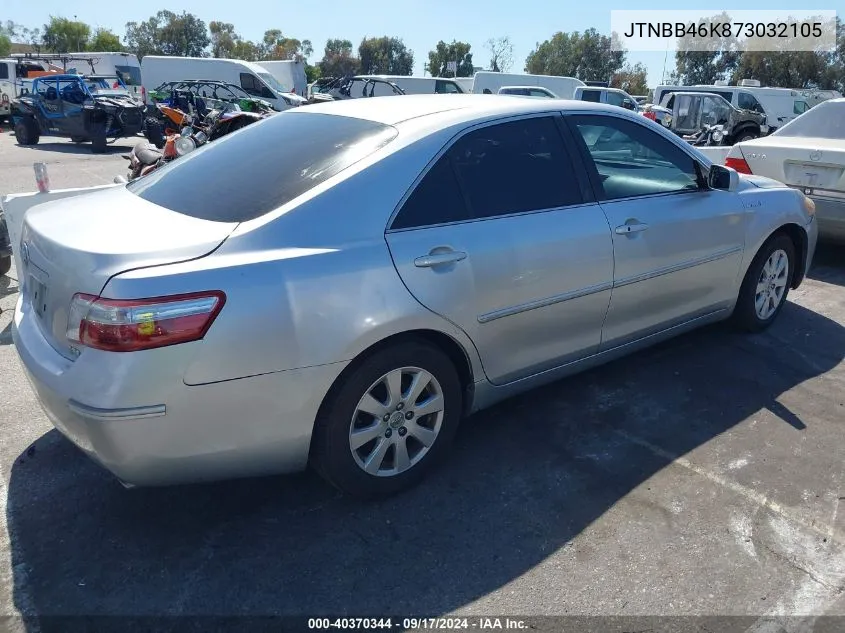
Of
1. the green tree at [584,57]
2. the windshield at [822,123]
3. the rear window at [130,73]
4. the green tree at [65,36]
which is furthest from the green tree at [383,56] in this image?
the windshield at [822,123]

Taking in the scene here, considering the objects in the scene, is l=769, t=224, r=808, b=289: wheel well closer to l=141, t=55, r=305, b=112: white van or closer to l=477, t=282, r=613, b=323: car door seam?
l=477, t=282, r=613, b=323: car door seam

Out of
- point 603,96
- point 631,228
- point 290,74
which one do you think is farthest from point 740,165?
point 290,74

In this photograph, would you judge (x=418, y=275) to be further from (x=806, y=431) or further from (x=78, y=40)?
(x=78, y=40)

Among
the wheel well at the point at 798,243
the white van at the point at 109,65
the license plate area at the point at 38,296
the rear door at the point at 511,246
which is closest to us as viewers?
the license plate area at the point at 38,296

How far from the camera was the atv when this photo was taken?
17.2 metres

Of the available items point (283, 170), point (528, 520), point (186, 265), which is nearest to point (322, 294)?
point (186, 265)

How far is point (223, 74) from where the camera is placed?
1011 inches

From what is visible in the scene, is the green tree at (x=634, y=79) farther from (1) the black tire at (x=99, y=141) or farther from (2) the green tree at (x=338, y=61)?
(1) the black tire at (x=99, y=141)

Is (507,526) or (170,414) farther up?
(170,414)

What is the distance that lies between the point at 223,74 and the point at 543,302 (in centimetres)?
2537

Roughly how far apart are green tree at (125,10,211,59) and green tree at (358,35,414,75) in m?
20.6

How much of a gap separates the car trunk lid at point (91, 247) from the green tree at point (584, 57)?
241ft

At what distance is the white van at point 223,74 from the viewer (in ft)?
78.3

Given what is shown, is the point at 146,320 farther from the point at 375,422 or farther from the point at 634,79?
the point at 634,79
